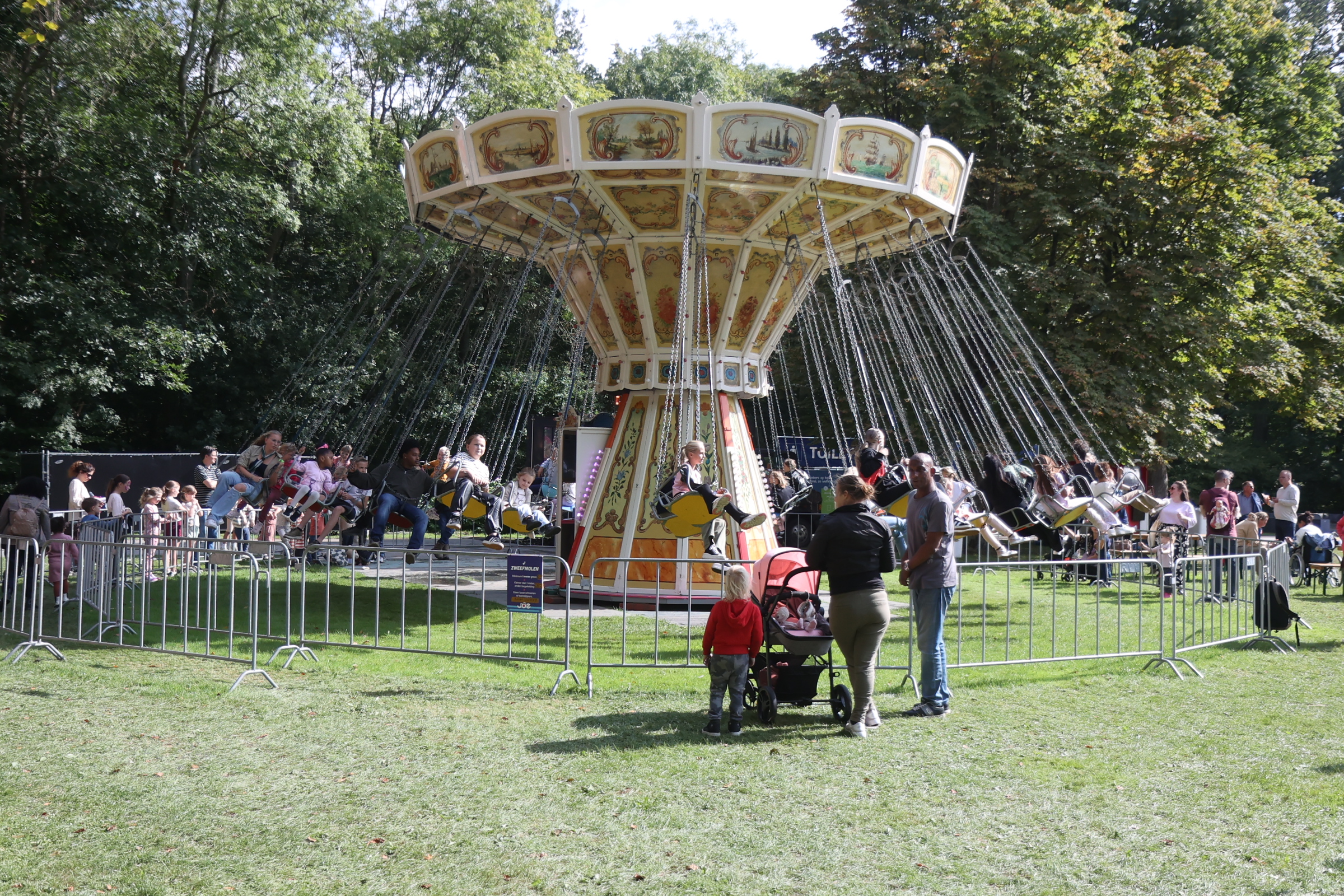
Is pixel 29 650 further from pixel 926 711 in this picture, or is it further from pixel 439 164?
pixel 926 711

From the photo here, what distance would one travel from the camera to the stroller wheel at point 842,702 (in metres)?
7.15

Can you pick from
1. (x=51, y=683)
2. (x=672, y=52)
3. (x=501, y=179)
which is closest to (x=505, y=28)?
(x=672, y=52)

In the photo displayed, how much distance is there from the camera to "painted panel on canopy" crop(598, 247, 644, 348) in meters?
13.5

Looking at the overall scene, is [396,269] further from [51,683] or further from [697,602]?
[51,683]

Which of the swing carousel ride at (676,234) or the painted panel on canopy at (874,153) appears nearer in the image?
the swing carousel ride at (676,234)

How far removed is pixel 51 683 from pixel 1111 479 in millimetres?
11722

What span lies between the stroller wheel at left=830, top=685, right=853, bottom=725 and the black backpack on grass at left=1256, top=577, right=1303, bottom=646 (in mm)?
5575

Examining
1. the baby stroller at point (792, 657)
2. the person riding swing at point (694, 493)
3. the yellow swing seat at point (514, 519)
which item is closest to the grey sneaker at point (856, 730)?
the baby stroller at point (792, 657)

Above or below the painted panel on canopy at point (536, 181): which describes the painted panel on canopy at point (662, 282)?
below

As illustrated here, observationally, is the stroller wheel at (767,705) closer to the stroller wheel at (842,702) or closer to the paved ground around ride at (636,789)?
the paved ground around ride at (636,789)

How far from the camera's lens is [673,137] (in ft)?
36.0

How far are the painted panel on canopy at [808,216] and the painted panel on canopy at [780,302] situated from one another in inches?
20.6

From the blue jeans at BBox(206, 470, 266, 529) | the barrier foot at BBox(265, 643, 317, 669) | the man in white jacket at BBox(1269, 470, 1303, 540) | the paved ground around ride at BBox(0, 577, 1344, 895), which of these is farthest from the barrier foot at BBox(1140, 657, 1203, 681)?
the blue jeans at BBox(206, 470, 266, 529)

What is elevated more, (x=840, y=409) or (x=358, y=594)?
(x=840, y=409)
